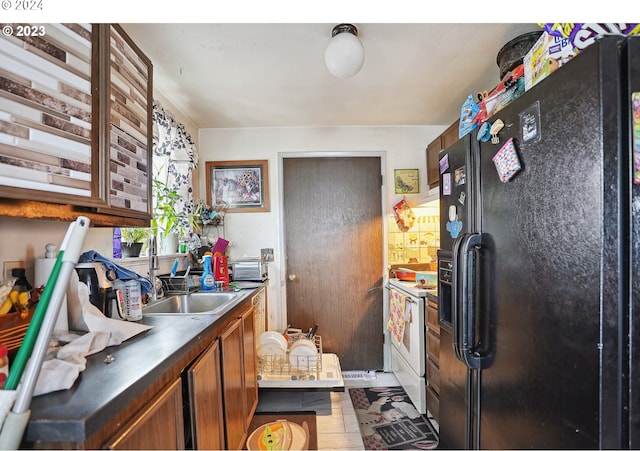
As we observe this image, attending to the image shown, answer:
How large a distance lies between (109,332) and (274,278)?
196cm

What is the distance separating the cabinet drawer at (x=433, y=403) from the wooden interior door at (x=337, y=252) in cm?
87

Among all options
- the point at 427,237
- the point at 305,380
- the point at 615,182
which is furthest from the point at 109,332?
the point at 427,237

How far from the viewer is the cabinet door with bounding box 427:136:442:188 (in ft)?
8.37

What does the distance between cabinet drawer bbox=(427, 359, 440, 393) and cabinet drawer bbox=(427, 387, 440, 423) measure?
3 centimetres

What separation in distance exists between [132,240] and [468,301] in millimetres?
1758

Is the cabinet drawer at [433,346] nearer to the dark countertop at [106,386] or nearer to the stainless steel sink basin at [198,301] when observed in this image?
the stainless steel sink basin at [198,301]

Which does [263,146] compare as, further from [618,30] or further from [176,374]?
[618,30]

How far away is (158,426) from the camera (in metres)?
0.82

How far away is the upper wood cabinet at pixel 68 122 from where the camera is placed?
0.81m

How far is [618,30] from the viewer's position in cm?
73

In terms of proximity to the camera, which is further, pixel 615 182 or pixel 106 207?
pixel 106 207

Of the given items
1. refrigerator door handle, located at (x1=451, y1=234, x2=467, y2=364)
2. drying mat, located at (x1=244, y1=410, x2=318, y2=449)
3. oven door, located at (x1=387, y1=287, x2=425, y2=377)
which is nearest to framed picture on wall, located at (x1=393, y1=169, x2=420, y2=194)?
oven door, located at (x1=387, y1=287, x2=425, y2=377)

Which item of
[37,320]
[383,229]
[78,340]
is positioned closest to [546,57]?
[37,320]

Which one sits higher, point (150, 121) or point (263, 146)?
point (263, 146)
